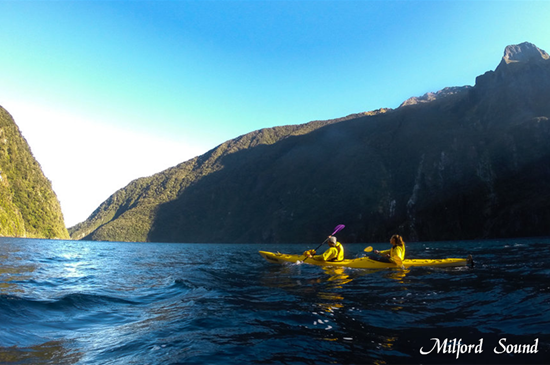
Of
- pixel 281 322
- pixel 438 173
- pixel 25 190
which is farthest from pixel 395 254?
pixel 25 190

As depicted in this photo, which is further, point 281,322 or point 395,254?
point 395,254

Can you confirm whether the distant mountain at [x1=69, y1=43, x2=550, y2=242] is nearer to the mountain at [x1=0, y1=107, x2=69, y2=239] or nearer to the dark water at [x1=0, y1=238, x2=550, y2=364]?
the mountain at [x1=0, y1=107, x2=69, y2=239]

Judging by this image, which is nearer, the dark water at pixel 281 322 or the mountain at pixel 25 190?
the dark water at pixel 281 322

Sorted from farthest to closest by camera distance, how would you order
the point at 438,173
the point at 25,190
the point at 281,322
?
the point at 25,190, the point at 438,173, the point at 281,322

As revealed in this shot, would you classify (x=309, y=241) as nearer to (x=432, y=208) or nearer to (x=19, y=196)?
(x=432, y=208)

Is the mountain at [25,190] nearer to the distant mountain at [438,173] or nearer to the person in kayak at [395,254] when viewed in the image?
the distant mountain at [438,173]

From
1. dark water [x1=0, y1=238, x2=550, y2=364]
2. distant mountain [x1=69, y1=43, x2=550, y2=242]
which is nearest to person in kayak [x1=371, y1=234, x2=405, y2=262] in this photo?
dark water [x1=0, y1=238, x2=550, y2=364]

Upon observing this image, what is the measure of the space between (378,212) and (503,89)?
65.4 m

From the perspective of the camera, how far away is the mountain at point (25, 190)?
116 m

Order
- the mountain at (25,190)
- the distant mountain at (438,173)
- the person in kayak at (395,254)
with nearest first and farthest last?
the person in kayak at (395,254) → the distant mountain at (438,173) → the mountain at (25,190)

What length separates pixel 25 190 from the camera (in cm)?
12656

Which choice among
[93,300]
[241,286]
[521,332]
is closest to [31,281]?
[93,300]

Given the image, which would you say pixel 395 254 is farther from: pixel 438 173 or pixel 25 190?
pixel 25 190

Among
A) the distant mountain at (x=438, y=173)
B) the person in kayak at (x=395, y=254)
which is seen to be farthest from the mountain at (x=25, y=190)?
the person in kayak at (x=395, y=254)
